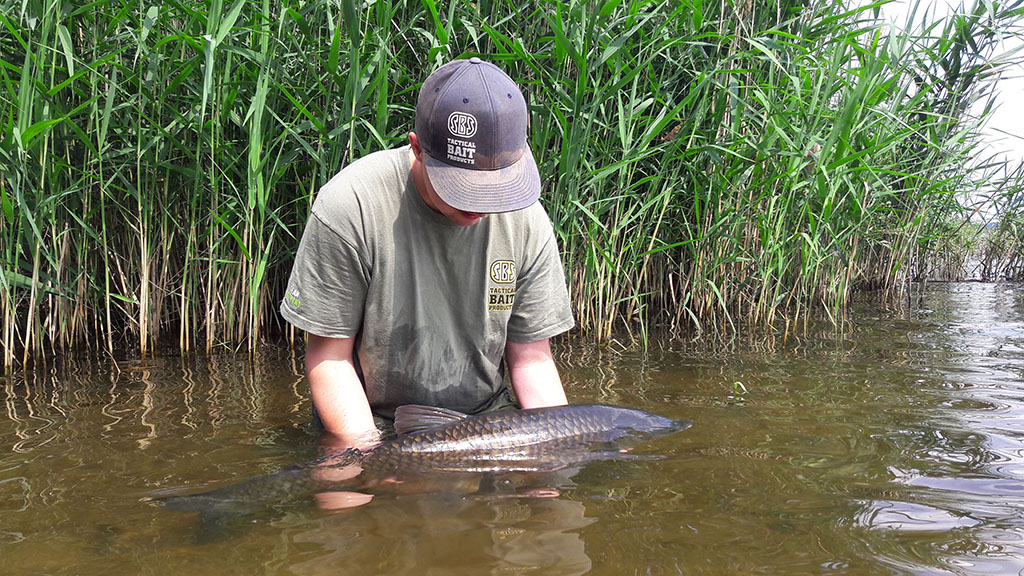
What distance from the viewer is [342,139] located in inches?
→ 169

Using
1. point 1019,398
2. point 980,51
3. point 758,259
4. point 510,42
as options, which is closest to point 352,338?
point 510,42

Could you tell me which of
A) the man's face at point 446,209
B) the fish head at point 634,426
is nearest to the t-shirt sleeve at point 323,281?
the man's face at point 446,209

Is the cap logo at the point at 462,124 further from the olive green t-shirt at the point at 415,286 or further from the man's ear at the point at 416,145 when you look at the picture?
the olive green t-shirt at the point at 415,286

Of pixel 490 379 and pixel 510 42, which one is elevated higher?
pixel 510 42

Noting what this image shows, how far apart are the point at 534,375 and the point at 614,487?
616 millimetres

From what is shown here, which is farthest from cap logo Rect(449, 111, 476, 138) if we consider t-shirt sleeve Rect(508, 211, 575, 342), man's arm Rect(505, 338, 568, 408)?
man's arm Rect(505, 338, 568, 408)

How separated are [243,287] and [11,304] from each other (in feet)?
3.74

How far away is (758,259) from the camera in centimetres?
516

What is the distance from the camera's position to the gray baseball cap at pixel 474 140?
87.1 inches

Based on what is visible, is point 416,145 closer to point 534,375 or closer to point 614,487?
point 534,375

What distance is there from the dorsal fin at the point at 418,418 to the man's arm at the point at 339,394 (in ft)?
0.29

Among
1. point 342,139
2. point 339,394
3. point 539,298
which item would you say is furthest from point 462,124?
point 342,139

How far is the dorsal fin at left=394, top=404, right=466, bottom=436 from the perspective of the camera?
8.02 feet

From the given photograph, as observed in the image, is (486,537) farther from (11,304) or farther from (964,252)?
(964,252)
